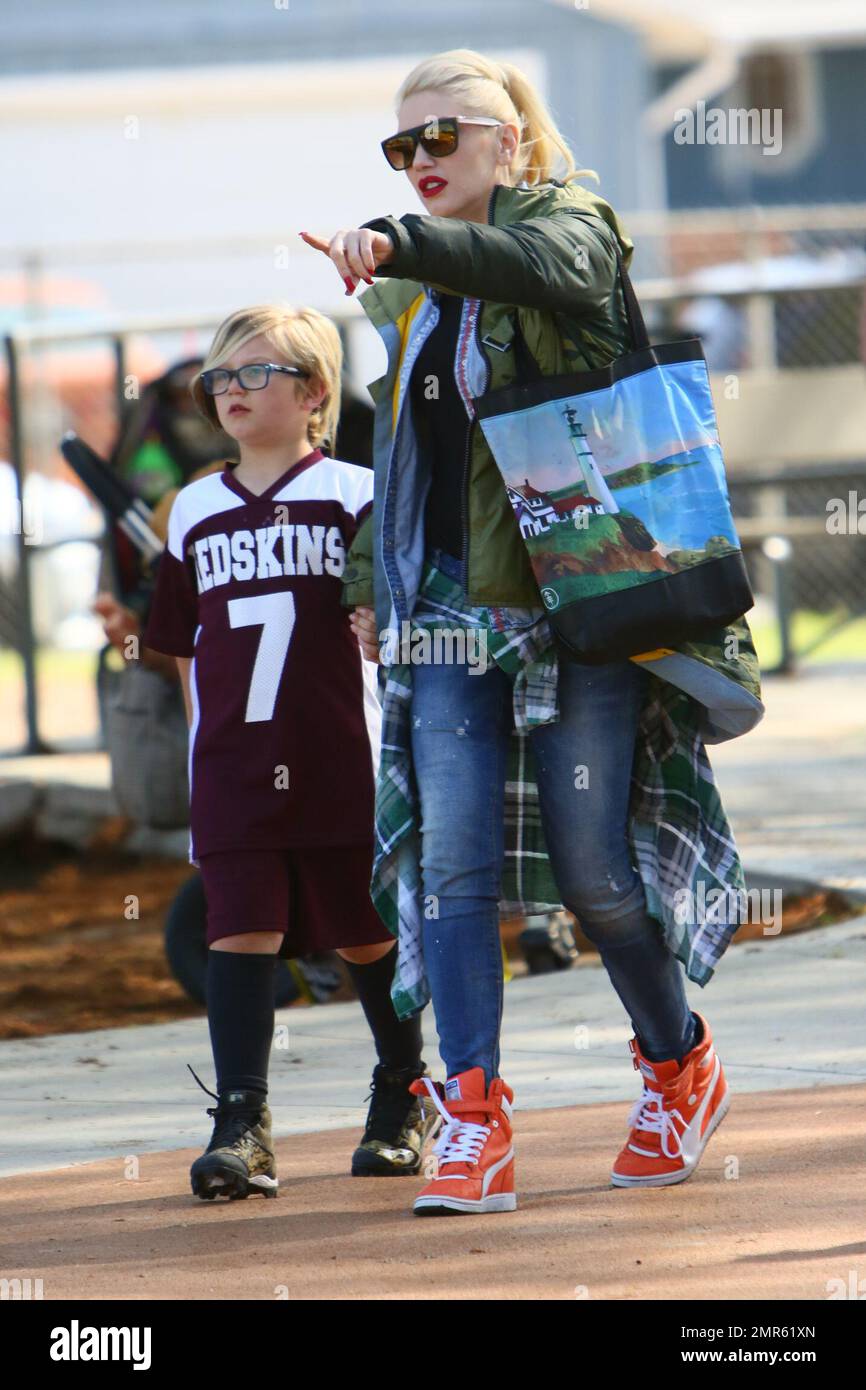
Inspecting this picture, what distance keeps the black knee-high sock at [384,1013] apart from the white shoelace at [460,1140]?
47 cm

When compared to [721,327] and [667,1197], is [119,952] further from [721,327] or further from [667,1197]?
[721,327]

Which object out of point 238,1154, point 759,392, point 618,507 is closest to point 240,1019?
point 238,1154

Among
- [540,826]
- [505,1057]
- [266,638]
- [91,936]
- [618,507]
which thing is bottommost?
[91,936]

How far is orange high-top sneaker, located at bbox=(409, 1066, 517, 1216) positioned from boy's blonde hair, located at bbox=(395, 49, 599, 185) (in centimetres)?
160

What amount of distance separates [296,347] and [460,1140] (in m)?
1.56

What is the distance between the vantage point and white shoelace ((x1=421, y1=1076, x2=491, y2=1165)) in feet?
12.4

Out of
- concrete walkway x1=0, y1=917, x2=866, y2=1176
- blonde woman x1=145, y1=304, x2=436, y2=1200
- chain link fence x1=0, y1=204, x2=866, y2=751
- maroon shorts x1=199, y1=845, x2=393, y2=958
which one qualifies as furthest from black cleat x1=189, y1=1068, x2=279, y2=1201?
chain link fence x1=0, y1=204, x2=866, y2=751

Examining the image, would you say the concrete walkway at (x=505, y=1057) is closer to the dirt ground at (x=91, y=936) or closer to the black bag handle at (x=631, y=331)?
the dirt ground at (x=91, y=936)

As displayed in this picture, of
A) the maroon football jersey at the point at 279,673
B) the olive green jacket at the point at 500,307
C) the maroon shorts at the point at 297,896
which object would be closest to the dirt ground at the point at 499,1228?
the maroon shorts at the point at 297,896

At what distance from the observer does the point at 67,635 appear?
14.9 m

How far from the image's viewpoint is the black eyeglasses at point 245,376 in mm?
4281

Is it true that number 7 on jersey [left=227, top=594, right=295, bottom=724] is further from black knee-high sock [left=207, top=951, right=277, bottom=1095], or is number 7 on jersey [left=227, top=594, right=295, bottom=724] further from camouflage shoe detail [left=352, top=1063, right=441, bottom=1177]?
camouflage shoe detail [left=352, top=1063, right=441, bottom=1177]

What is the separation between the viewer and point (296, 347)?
4.34 m

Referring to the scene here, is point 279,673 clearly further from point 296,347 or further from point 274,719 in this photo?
point 296,347
